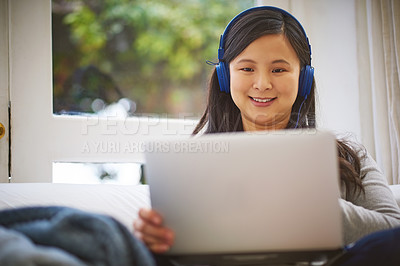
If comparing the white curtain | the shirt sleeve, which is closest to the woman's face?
the shirt sleeve

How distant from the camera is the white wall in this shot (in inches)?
80.7

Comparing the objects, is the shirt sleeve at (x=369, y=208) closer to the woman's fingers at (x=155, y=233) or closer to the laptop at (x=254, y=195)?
the laptop at (x=254, y=195)

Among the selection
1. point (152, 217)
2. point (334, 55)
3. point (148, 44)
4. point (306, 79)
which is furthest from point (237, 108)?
point (148, 44)

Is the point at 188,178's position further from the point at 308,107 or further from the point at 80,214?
the point at 308,107

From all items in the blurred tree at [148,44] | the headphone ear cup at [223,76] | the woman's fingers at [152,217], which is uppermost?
the blurred tree at [148,44]

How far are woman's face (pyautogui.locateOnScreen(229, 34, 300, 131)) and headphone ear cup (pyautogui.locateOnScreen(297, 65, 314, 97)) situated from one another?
0.06ft

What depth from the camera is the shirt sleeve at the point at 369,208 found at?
980 millimetres

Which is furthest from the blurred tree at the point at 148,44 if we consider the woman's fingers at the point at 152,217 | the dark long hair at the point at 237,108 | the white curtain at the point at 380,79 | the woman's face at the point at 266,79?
the woman's fingers at the point at 152,217

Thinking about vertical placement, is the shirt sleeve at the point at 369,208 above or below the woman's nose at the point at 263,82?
below

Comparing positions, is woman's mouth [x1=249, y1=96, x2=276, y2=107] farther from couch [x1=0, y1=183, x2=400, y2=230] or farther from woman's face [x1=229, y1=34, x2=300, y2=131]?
couch [x1=0, y1=183, x2=400, y2=230]

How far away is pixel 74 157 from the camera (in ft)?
5.67

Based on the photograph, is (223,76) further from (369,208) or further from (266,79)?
(369,208)

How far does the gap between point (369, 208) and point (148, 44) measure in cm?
254

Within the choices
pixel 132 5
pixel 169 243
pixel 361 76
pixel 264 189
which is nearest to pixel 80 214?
pixel 169 243
